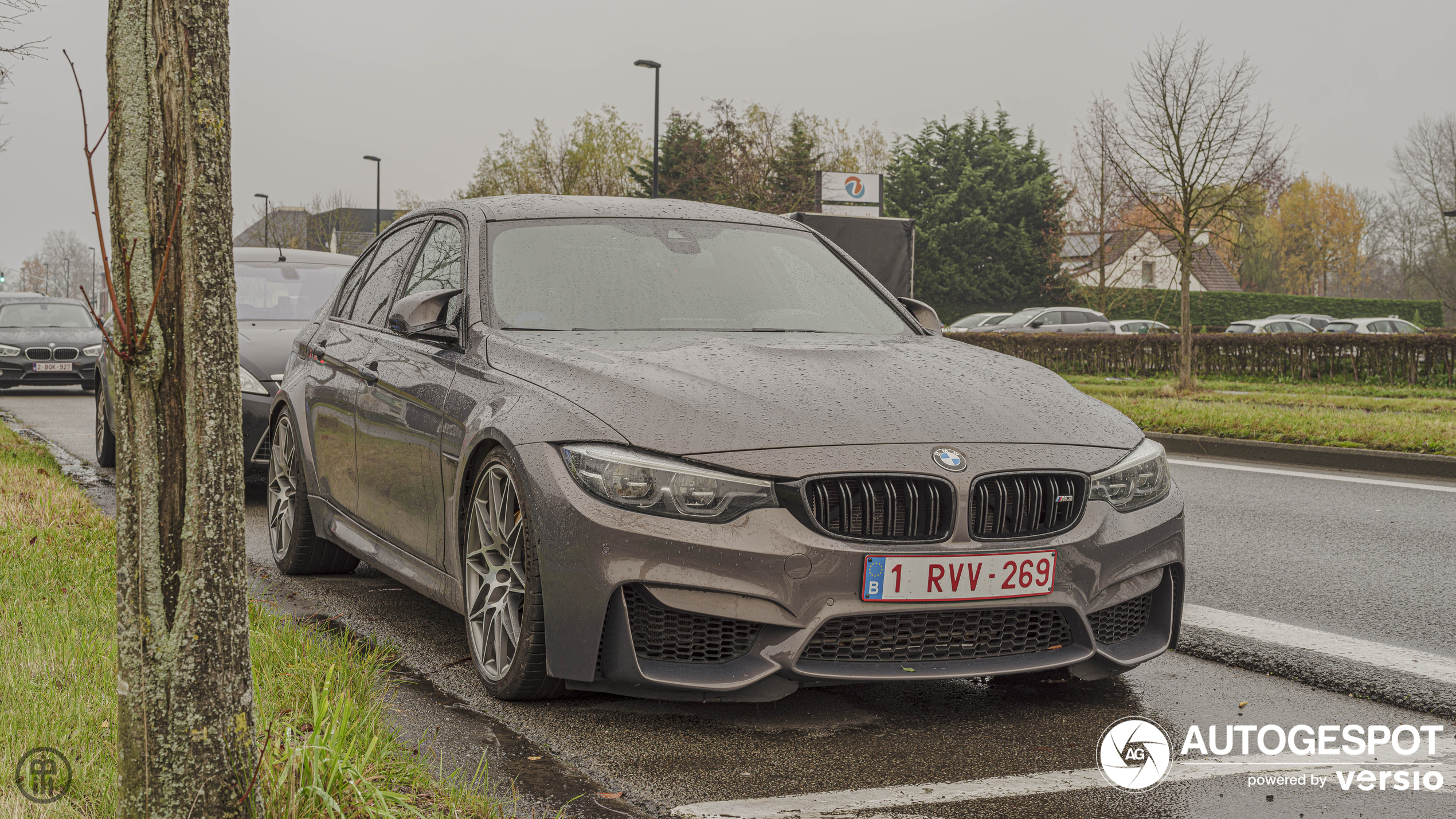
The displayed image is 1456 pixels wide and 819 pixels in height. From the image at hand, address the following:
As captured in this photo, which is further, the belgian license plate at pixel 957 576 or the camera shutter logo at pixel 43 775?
the belgian license plate at pixel 957 576

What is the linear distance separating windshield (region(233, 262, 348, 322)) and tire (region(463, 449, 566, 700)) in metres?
5.59

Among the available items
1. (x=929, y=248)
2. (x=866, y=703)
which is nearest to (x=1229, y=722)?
(x=866, y=703)

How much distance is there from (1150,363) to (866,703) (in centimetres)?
2105

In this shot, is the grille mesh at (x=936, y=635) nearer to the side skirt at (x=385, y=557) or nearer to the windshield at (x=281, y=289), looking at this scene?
the side skirt at (x=385, y=557)

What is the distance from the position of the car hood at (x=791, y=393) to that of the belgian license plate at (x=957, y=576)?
13.1 inches

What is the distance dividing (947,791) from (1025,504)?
81 cm

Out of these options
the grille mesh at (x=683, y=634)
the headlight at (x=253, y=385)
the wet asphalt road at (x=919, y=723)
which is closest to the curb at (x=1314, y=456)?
the wet asphalt road at (x=919, y=723)

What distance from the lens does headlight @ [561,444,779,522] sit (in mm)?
3398

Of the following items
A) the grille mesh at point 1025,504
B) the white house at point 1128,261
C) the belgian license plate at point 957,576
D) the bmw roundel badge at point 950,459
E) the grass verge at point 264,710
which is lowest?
the grass verge at point 264,710

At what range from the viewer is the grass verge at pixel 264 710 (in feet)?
8.91

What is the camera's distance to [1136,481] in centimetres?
386

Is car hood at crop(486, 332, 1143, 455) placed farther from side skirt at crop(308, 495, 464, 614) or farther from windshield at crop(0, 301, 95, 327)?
windshield at crop(0, 301, 95, 327)

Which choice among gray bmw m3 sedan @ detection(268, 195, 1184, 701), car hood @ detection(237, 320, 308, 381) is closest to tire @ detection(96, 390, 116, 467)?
car hood @ detection(237, 320, 308, 381)

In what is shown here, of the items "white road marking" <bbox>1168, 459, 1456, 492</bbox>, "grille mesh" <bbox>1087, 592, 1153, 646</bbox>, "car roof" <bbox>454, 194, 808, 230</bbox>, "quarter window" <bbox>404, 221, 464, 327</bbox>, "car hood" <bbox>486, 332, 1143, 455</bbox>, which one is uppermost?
"car roof" <bbox>454, 194, 808, 230</bbox>
